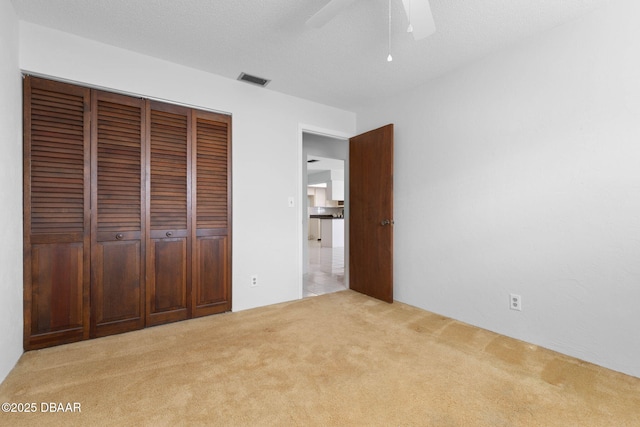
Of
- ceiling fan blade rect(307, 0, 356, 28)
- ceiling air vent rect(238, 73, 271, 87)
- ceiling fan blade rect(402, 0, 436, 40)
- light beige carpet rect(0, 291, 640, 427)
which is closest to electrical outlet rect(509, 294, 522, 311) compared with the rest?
light beige carpet rect(0, 291, 640, 427)

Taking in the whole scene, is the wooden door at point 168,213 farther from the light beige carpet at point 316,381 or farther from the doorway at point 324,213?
the doorway at point 324,213

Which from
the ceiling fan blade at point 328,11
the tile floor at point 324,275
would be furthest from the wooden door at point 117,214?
the tile floor at point 324,275

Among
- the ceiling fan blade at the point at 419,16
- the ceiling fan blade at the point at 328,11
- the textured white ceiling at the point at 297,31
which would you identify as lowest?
the ceiling fan blade at the point at 419,16

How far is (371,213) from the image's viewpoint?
3.40 m

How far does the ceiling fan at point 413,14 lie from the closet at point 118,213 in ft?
5.14

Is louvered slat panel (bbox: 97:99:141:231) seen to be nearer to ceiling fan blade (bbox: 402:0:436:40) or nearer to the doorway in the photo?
the doorway

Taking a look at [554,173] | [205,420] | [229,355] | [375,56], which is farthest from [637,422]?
[375,56]

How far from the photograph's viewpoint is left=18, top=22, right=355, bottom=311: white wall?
88.4 inches

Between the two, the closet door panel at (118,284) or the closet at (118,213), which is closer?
the closet at (118,213)

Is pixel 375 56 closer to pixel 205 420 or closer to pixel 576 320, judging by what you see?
pixel 576 320

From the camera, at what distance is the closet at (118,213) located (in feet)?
6.73

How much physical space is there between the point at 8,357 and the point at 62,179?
1208mm

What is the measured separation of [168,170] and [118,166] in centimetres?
37

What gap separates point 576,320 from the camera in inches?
77.5
